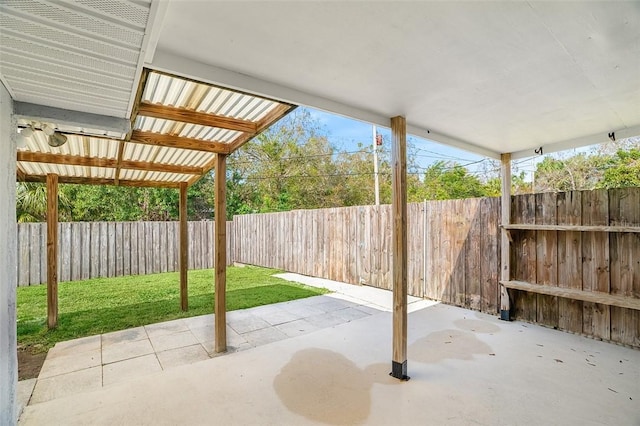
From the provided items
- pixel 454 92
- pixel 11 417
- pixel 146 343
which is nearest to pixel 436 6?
pixel 454 92

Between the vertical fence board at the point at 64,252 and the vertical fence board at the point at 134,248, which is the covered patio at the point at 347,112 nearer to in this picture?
the vertical fence board at the point at 64,252

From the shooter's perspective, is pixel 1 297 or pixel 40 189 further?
pixel 40 189

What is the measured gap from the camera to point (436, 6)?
1.42 metres

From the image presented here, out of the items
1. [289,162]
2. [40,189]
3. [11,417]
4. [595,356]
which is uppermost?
[289,162]

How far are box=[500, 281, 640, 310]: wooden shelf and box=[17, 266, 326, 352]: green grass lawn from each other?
348cm

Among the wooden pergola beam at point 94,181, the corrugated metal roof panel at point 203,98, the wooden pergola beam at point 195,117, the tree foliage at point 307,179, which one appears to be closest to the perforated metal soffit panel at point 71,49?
the corrugated metal roof panel at point 203,98

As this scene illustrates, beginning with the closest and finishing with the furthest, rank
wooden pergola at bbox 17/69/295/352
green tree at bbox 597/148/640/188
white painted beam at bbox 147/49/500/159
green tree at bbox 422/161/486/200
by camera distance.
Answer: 1. white painted beam at bbox 147/49/500/159
2. wooden pergola at bbox 17/69/295/352
3. green tree at bbox 597/148/640/188
4. green tree at bbox 422/161/486/200

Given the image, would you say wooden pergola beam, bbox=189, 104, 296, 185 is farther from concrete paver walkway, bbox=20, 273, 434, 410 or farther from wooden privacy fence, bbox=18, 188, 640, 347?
wooden privacy fence, bbox=18, 188, 640, 347

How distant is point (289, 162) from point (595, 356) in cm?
1380

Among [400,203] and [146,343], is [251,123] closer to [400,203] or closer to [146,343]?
[400,203]

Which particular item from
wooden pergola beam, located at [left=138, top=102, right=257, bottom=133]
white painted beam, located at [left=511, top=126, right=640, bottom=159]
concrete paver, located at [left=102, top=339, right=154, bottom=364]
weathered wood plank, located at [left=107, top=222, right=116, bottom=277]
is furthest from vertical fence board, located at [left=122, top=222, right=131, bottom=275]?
white painted beam, located at [left=511, top=126, right=640, bottom=159]

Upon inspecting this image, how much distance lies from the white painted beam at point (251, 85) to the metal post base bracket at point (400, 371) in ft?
7.27

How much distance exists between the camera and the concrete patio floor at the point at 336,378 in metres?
2.23

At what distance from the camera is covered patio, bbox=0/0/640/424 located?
57.5 inches
